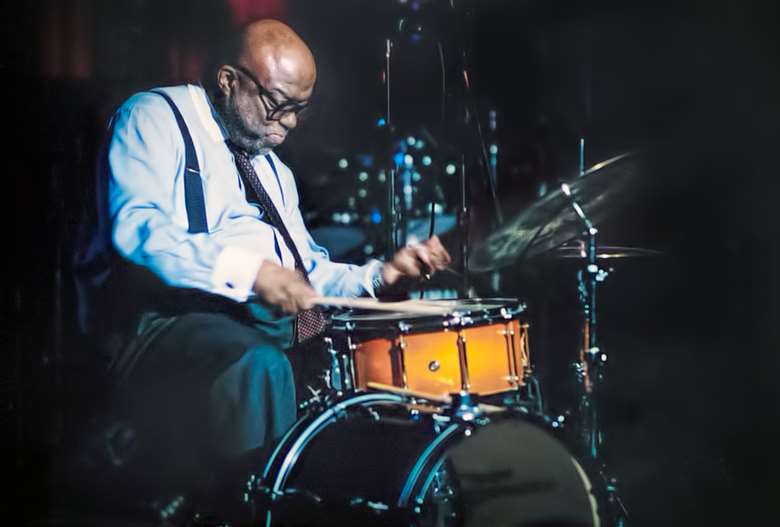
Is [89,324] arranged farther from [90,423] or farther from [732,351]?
[732,351]

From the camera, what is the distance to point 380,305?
1934 millimetres

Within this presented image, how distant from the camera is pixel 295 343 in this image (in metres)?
2.24

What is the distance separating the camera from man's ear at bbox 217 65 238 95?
2.24m

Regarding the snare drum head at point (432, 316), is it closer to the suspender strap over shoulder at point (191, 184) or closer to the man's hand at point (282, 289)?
the man's hand at point (282, 289)

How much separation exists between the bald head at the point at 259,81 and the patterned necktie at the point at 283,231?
58 mm

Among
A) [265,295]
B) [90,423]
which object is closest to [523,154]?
[265,295]

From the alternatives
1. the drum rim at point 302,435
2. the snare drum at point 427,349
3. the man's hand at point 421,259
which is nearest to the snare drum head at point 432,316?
the snare drum at point 427,349

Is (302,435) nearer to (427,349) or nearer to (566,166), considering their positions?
(427,349)

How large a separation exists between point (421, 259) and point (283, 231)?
1.46ft

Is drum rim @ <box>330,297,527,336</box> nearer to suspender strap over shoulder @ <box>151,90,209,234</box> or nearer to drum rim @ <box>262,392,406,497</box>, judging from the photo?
drum rim @ <box>262,392,406,497</box>

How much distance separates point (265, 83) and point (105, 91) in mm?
796

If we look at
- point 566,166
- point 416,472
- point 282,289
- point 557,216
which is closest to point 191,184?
point 282,289

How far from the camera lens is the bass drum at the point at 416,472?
1898mm

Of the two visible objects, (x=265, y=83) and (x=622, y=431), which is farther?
(x=622, y=431)
